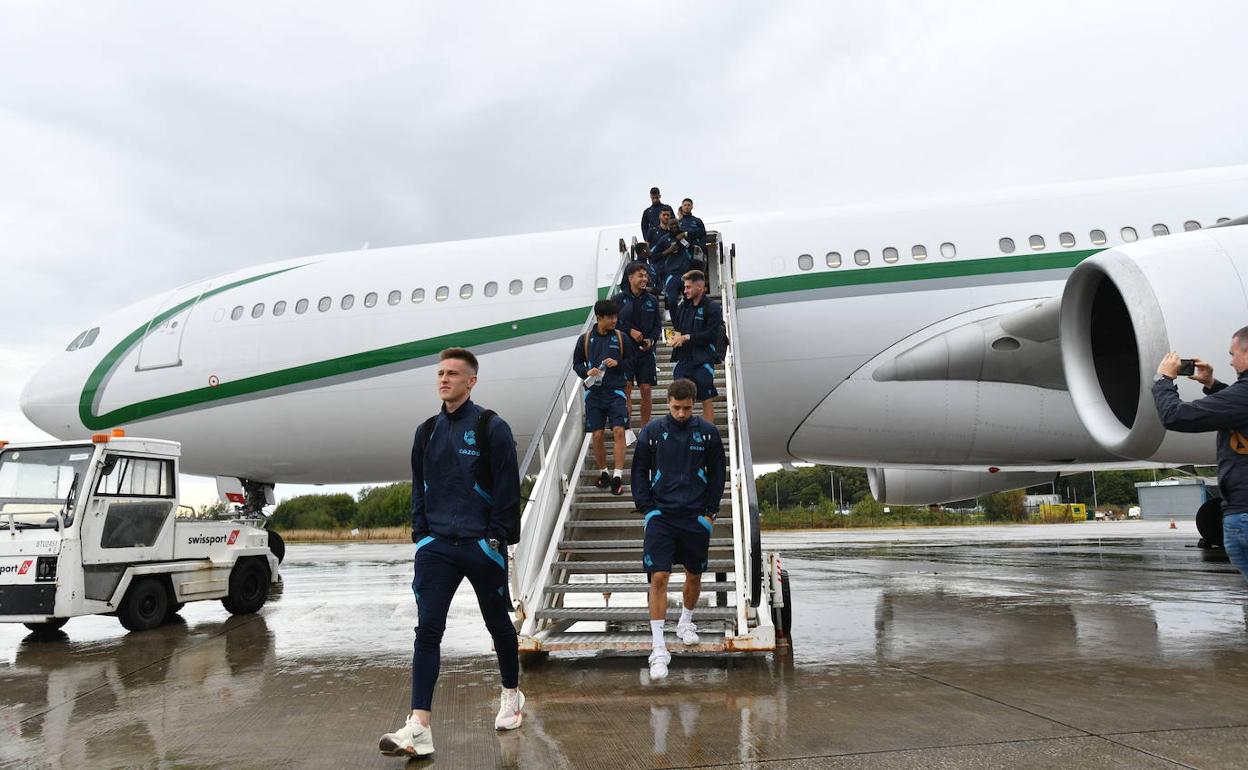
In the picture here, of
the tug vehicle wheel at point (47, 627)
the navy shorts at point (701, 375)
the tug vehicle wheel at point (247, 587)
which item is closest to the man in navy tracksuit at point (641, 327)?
the navy shorts at point (701, 375)

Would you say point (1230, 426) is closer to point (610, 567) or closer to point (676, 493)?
point (676, 493)

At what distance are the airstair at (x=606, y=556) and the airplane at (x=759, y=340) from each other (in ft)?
6.99

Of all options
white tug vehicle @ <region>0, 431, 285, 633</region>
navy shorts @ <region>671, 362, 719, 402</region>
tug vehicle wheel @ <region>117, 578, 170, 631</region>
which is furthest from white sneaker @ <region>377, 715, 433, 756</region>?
tug vehicle wheel @ <region>117, 578, 170, 631</region>

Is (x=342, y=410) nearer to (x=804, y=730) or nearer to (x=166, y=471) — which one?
(x=166, y=471)

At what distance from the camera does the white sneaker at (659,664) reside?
14.6 ft

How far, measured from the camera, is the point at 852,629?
241 inches

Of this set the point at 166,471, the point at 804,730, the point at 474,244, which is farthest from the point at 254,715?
the point at 474,244

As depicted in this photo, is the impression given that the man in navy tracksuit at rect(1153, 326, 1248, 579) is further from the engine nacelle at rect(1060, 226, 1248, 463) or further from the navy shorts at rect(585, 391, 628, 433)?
the navy shorts at rect(585, 391, 628, 433)

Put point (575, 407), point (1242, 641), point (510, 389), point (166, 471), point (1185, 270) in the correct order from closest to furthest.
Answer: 1. point (1242, 641)
2. point (1185, 270)
3. point (575, 407)
4. point (166, 471)
5. point (510, 389)

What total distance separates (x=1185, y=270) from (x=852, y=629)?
3.32m

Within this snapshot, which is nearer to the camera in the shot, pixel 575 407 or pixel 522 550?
pixel 522 550

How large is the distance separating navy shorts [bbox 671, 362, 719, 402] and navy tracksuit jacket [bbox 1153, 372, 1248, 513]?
310 cm

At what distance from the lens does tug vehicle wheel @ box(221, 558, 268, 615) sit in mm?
8055

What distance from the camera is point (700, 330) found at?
641 cm
